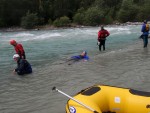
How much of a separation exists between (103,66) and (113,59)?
174 cm

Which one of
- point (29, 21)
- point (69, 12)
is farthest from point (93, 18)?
point (69, 12)

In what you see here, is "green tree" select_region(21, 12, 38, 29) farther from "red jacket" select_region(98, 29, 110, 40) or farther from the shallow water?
the shallow water

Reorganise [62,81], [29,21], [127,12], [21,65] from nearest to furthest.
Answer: [62,81]
[21,65]
[29,21]
[127,12]

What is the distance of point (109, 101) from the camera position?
19.4ft

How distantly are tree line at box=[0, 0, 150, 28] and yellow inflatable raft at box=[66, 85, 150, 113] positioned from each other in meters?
50.2

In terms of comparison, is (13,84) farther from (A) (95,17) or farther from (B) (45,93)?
(A) (95,17)

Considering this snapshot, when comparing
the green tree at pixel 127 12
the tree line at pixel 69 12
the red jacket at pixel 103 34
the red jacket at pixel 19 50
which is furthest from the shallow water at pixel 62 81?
the green tree at pixel 127 12

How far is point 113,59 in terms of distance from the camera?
13.6m

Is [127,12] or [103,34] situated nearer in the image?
[103,34]

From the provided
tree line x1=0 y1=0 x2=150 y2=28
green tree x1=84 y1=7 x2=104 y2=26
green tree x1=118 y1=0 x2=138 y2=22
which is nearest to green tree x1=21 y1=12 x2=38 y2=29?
tree line x1=0 y1=0 x2=150 y2=28

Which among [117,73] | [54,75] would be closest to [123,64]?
[117,73]

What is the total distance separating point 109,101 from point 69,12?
64704 millimetres

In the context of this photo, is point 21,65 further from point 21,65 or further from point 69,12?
point 69,12

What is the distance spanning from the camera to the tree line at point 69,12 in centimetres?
5884
